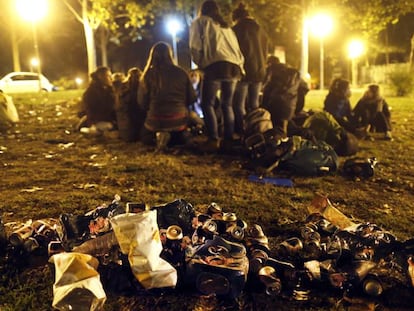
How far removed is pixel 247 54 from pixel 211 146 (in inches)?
59.4

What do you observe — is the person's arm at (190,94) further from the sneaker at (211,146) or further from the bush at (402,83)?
the bush at (402,83)

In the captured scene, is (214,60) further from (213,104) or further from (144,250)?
(144,250)

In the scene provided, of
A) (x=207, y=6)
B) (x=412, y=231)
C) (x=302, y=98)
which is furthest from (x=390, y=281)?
(x=302, y=98)

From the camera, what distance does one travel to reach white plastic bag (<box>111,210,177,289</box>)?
2.50 m

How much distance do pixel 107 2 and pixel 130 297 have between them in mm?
16051

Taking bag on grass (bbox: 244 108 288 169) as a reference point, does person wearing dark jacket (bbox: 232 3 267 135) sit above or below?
above

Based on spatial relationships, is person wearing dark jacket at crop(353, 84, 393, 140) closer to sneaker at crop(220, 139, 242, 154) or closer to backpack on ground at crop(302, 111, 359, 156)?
backpack on ground at crop(302, 111, 359, 156)

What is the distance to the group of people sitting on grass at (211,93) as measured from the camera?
6094mm

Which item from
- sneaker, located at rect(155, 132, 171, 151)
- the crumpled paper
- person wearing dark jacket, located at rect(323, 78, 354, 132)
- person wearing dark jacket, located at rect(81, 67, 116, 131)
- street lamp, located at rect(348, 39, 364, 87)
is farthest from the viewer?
street lamp, located at rect(348, 39, 364, 87)

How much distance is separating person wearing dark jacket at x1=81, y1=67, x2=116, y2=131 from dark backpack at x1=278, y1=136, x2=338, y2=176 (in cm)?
365

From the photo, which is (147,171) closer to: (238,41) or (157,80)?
(157,80)

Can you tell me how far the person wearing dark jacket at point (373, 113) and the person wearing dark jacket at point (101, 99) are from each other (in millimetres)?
4377

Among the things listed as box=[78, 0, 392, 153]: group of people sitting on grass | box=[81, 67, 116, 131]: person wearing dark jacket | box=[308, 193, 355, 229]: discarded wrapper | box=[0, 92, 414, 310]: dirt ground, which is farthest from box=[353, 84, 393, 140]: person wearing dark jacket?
box=[308, 193, 355, 229]: discarded wrapper

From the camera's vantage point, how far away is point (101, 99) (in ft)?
25.7
